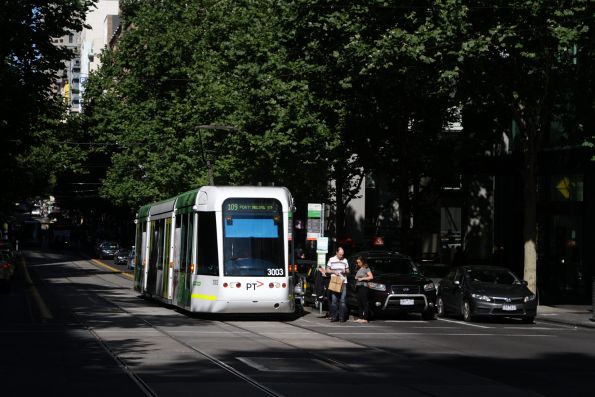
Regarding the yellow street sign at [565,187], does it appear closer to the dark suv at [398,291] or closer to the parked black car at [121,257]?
the dark suv at [398,291]

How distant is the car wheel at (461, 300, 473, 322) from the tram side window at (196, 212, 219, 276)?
6979mm

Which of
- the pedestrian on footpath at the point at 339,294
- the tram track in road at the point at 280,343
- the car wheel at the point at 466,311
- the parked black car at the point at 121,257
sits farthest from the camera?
the parked black car at the point at 121,257

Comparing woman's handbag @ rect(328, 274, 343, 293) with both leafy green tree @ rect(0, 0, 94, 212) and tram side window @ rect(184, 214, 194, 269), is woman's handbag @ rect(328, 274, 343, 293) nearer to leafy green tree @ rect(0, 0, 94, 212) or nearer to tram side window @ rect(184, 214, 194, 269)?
tram side window @ rect(184, 214, 194, 269)

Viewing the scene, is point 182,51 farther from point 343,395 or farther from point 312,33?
point 343,395

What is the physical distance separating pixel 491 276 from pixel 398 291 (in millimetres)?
2897

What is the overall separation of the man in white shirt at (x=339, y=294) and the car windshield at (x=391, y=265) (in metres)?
2.43

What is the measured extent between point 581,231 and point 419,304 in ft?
47.0

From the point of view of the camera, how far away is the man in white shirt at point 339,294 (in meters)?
28.4

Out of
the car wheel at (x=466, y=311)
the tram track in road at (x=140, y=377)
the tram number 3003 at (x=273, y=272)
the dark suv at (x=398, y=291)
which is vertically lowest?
the tram track in road at (x=140, y=377)

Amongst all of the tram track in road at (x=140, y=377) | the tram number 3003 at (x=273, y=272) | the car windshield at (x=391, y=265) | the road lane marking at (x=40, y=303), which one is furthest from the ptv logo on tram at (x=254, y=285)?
the car windshield at (x=391, y=265)

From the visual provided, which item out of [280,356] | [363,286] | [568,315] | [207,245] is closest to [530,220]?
[568,315]

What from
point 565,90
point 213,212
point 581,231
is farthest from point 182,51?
point 213,212

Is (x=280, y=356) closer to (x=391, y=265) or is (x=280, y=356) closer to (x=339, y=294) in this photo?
(x=339, y=294)

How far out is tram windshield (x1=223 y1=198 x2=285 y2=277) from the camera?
27.3 metres
